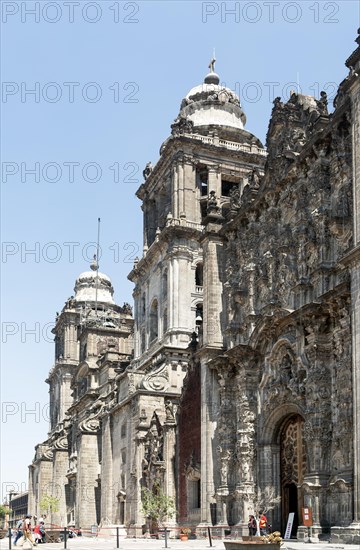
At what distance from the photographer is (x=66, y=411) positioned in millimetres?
95188

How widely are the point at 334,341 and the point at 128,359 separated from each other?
1689 inches

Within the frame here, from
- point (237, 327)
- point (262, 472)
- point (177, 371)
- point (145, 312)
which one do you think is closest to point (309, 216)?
point (237, 327)

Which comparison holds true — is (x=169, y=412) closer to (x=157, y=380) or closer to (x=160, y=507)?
(x=157, y=380)

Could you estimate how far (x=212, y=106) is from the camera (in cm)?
6694

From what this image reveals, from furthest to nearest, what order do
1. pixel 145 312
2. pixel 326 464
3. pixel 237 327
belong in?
pixel 145 312, pixel 237 327, pixel 326 464

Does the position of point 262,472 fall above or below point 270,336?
below

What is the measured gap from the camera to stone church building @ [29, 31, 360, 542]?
32.9 meters

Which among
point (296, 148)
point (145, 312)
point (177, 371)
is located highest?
point (296, 148)

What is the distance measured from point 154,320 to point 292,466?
1132 inches

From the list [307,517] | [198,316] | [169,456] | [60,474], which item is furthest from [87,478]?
[307,517]

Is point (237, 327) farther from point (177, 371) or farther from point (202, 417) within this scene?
point (177, 371)

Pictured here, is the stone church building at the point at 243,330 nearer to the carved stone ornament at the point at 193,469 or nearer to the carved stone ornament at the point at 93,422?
the carved stone ornament at the point at 193,469

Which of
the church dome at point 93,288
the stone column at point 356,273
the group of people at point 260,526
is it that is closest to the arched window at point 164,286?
the group of people at point 260,526

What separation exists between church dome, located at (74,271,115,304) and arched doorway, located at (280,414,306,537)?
64.1 meters
